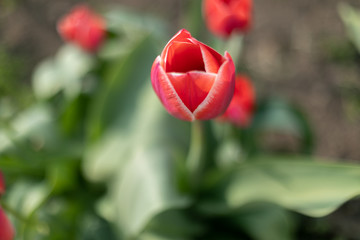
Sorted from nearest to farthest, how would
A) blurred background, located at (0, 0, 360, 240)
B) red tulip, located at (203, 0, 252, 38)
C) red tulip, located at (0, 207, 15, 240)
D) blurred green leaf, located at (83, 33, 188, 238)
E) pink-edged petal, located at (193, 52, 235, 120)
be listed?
1. pink-edged petal, located at (193, 52, 235, 120)
2. red tulip, located at (0, 207, 15, 240)
3. red tulip, located at (203, 0, 252, 38)
4. blurred green leaf, located at (83, 33, 188, 238)
5. blurred background, located at (0, 0, 360, 240)

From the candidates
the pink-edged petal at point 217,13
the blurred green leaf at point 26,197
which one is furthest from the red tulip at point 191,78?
the blurred green leaf at point 26,197

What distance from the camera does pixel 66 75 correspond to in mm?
1527

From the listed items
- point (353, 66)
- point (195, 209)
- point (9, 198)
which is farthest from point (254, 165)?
point (353, 66)

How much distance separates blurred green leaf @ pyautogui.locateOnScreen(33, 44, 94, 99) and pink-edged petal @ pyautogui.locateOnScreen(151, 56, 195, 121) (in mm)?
848

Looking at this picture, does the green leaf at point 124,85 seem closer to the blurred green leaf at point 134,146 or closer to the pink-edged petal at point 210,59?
the blurred green leaf at point 134,146

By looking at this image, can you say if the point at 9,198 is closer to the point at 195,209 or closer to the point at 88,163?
the point at 88,163

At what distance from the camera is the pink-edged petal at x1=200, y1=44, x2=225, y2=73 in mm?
562

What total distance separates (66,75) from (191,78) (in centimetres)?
107

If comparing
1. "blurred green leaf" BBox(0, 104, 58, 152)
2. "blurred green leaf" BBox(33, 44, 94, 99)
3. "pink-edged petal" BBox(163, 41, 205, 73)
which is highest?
"pink-edged petal" BBox(163, 41, 205, 73)

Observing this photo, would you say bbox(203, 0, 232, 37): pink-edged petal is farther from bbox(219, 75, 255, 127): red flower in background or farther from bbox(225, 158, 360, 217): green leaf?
bbox(225, 158, 360, 217): green leaf

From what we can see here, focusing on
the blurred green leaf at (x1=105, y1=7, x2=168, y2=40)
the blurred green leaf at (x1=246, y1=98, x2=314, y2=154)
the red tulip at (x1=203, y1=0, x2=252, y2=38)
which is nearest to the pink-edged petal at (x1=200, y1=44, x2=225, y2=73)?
the red tulip at (x1=203, y1=0, x2=252, y2=38)

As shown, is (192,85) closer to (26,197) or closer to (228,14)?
(228,14)

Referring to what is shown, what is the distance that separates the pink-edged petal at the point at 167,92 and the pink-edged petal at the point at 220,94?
0.8 inches

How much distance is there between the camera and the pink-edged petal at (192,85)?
55 centimetres
